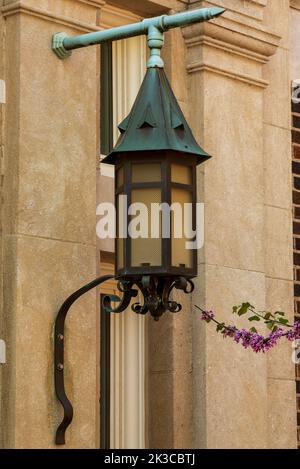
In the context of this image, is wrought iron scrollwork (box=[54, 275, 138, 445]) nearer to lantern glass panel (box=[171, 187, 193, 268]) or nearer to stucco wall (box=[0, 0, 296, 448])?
stucco wall (box=[0, 0, 296, 448])

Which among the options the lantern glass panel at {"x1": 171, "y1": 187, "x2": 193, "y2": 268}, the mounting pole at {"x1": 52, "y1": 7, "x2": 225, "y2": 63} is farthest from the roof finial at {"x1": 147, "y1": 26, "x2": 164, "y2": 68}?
the lantern glass panel at {"x1": 171, "y1": 187, "x2": 193, "y2": 268}

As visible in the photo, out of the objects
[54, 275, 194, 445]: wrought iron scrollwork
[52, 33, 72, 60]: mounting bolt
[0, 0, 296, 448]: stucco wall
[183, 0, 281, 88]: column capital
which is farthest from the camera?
[183, 0, 281, 88]: column capital

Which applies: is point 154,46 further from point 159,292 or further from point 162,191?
point 159,292

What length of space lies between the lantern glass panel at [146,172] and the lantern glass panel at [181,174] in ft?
0.33

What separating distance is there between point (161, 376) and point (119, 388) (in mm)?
369

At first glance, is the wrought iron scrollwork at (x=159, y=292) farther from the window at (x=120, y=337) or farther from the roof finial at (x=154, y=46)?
the window at (x=120, y=337)

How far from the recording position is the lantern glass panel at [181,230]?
30.0ft

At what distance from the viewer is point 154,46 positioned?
9.41 metres

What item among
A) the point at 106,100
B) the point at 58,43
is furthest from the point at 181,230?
the point at 106,100

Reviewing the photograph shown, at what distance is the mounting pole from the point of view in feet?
30.5

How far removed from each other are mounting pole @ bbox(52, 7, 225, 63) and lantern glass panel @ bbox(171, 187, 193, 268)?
920 mm

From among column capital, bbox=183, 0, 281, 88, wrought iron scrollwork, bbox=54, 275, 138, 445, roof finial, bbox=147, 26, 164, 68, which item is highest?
column capital, bbox=183, 0, 281, 88

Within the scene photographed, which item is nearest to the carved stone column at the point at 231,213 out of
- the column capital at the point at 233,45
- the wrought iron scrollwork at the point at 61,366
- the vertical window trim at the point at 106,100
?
the column capital at the point at 233,45

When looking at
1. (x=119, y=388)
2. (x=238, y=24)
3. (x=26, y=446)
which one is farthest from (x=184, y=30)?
(x=26, y=446)
